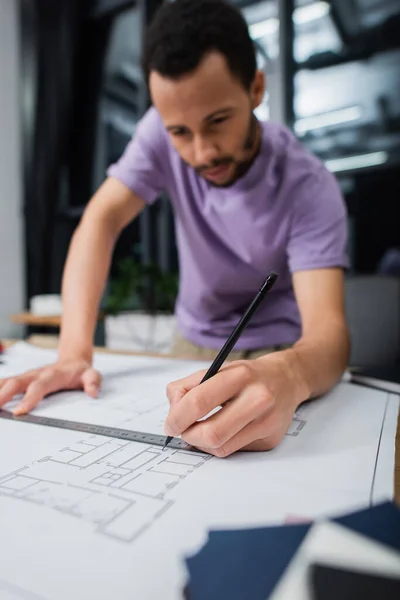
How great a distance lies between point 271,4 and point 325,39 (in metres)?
0.46

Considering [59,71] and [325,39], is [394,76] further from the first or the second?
[59,71]

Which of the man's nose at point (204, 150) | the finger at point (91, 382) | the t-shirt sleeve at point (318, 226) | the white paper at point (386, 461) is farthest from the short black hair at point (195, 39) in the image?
the white paper at point (386, 461)

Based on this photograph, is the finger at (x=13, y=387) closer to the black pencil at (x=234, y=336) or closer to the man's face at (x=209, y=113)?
the black pencil at (x=234, y=336)

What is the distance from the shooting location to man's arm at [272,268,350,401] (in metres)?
0.59

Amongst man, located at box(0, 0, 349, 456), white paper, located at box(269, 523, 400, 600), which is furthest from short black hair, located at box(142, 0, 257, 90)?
white paper, located at box(269, 523, 400, 600)

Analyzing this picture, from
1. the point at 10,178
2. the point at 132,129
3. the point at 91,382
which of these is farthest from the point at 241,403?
the point at 10,178

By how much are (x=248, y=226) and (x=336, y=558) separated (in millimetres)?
821

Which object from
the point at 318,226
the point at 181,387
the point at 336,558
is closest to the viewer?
the point at 336,558

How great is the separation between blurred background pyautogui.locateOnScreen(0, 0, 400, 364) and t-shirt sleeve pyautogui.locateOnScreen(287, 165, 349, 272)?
56 centimetres

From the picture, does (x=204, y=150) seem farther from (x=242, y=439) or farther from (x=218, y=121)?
(x=242, y=439)

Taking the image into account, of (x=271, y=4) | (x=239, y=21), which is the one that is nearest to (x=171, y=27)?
(x=239, y=21)

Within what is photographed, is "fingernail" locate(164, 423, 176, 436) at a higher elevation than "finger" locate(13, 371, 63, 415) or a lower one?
higher

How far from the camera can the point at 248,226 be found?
3.19 ft

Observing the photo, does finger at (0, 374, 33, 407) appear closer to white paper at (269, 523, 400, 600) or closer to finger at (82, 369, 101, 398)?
finger at (82, 369, 101, 398)
